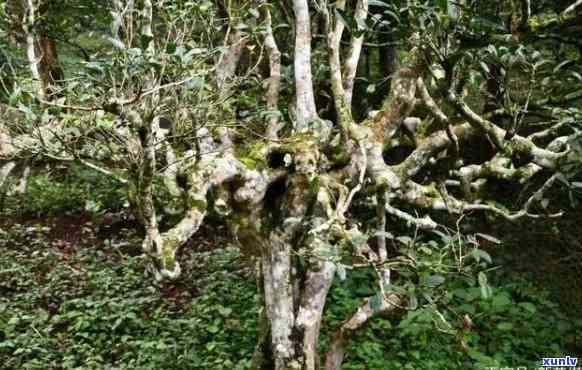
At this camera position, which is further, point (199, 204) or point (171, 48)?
point (199, 204)

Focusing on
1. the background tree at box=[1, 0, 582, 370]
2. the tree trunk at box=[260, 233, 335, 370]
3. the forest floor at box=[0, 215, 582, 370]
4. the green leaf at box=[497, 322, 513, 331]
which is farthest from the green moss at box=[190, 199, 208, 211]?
the green leaf at box=[497, 322, 513, 331]

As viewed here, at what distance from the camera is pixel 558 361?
425cm

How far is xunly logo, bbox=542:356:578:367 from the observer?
416 cm

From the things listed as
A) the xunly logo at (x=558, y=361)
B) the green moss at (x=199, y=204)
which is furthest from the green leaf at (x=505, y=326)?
the green moss at (x=199, y=204)

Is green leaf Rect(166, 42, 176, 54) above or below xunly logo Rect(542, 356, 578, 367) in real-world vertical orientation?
above

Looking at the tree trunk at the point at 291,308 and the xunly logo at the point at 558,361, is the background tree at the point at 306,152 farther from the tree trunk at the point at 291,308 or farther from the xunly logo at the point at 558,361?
the xunly logo at the point at 558,361

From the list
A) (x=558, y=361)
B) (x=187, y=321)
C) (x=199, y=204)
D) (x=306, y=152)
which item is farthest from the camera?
(x=187, y=321)

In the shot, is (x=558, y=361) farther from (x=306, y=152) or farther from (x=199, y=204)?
(x=199, y=204)

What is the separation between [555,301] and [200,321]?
3733mm

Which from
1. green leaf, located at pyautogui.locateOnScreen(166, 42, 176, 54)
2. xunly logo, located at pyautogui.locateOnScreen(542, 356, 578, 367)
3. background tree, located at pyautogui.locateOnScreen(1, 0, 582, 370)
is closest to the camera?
green leaf, located at pyautogui.locateOnScreen(166, 42, 176, 54)

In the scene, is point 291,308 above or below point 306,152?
below

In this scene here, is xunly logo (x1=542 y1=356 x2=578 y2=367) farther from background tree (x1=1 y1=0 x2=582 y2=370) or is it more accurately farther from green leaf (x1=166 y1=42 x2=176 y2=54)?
green leaf (x1=166 y1=42 x2=176 y2=54)

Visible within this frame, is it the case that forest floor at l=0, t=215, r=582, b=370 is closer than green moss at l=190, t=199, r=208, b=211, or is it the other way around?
green moss at l=190, t=199, r=208, b=211

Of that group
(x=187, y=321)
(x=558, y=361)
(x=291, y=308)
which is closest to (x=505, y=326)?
(x=558, y=361)
